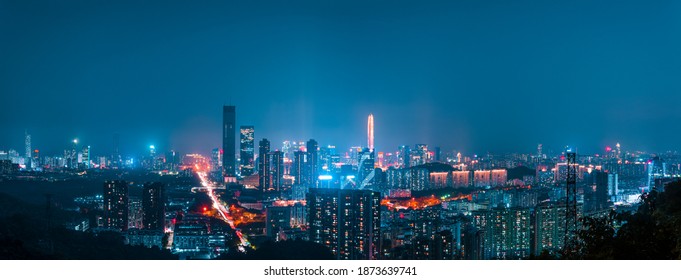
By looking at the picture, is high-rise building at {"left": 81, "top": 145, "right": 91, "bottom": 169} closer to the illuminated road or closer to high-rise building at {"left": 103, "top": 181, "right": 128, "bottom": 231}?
high-rise building at {"left": 103, "top": 181, "right": 128, "bottom": 231}

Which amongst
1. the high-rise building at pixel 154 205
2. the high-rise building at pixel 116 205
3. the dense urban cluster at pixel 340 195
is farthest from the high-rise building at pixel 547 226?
the high-rise building at pixel 116 205

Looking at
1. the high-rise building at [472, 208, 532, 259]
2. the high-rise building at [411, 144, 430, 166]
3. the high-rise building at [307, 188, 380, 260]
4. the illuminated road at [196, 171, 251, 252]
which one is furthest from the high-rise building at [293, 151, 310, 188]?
the high-rise building at [472, 208, 532, 259]

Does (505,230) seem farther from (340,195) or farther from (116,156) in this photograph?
(116,156)

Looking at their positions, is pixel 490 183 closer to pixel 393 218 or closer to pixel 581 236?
pixel 393 218

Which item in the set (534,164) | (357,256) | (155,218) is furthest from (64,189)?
(534,164)

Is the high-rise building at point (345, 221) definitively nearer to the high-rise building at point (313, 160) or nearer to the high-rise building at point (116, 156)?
the high-rise building at point (313, 160)

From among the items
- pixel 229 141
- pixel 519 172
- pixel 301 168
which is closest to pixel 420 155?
pixel 519 172

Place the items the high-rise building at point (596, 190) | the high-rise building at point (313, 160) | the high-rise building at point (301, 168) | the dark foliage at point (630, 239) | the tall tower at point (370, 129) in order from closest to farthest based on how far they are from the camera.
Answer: the dark foliage at point (630, 239), the tall tower at point (370, 129), the high-rise building at point (596, 190), the high-rise building at point (313, 160), the high-rise building at point (301, 168)
